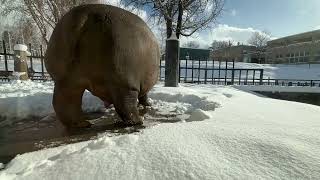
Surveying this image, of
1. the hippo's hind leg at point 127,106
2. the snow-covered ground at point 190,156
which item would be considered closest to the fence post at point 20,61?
the hippo's hind leg at point 127,106

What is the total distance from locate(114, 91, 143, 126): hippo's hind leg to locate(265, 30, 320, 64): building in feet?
172

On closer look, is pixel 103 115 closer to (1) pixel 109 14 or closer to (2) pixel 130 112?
(2) pixel 130 112

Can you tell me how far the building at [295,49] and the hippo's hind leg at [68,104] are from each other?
52828 millimetres

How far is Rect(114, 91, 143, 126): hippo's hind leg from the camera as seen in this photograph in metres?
3.28

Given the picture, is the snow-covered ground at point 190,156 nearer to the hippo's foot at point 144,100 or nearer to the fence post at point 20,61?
the hippo's foot at point 144,100

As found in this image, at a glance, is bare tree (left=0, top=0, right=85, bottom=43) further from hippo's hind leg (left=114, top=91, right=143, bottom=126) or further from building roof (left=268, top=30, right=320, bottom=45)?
building roof (left=268, top=30, right=320, bottom=45)

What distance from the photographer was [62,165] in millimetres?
2070

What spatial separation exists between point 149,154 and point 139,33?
1.79 metres

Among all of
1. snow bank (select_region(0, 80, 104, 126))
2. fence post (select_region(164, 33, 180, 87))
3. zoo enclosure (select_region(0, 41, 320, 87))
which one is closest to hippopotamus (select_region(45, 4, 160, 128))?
snow bank (select_region(0, 80, 104, 126))

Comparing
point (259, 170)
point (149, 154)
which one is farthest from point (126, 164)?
point (259, 170)

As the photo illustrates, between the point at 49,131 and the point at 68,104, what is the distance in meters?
0.49

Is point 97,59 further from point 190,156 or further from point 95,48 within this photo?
point 190,156

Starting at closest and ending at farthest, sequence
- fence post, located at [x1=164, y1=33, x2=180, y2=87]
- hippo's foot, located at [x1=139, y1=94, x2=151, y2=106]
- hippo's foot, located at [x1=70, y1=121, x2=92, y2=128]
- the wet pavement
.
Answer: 1. the wet pavement
2. hippo's foot, located at [x1=70, y1=121, x2=92, y2=128]
3. hippo's foot, located at [x1=139, y1=94, x2=151, y2=106]
4. fence post, located at [x1=164, y1=33, x2=180, y2=87]

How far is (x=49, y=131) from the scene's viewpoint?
3.58 metres
